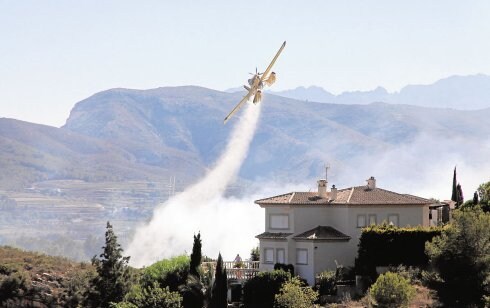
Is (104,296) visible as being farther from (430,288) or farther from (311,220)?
(430,288)

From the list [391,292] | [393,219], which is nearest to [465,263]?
[391,292]

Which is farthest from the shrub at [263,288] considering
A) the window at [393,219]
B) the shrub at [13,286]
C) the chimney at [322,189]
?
the shrub at [13,286]

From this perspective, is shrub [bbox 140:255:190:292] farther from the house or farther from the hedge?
the hedge

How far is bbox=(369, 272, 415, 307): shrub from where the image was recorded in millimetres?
57625

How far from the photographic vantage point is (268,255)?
74750 millimetres

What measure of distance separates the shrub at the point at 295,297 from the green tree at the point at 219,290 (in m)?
3.06

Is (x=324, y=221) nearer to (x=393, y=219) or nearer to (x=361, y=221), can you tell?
(x=361, y=221)

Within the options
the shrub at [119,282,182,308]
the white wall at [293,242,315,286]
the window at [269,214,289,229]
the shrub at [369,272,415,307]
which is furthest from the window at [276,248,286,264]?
the shrub at [369,272,415,307]

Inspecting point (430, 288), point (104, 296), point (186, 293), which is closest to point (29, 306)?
point (104, 296)

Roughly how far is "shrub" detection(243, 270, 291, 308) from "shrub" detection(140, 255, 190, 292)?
5418 millimetres

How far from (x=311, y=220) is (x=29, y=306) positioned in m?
24.2

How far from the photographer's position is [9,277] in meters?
86.2

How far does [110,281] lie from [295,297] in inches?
702

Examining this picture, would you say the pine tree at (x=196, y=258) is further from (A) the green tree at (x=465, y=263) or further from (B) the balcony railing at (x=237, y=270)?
(A) the green tree at (x=465, y=263)
